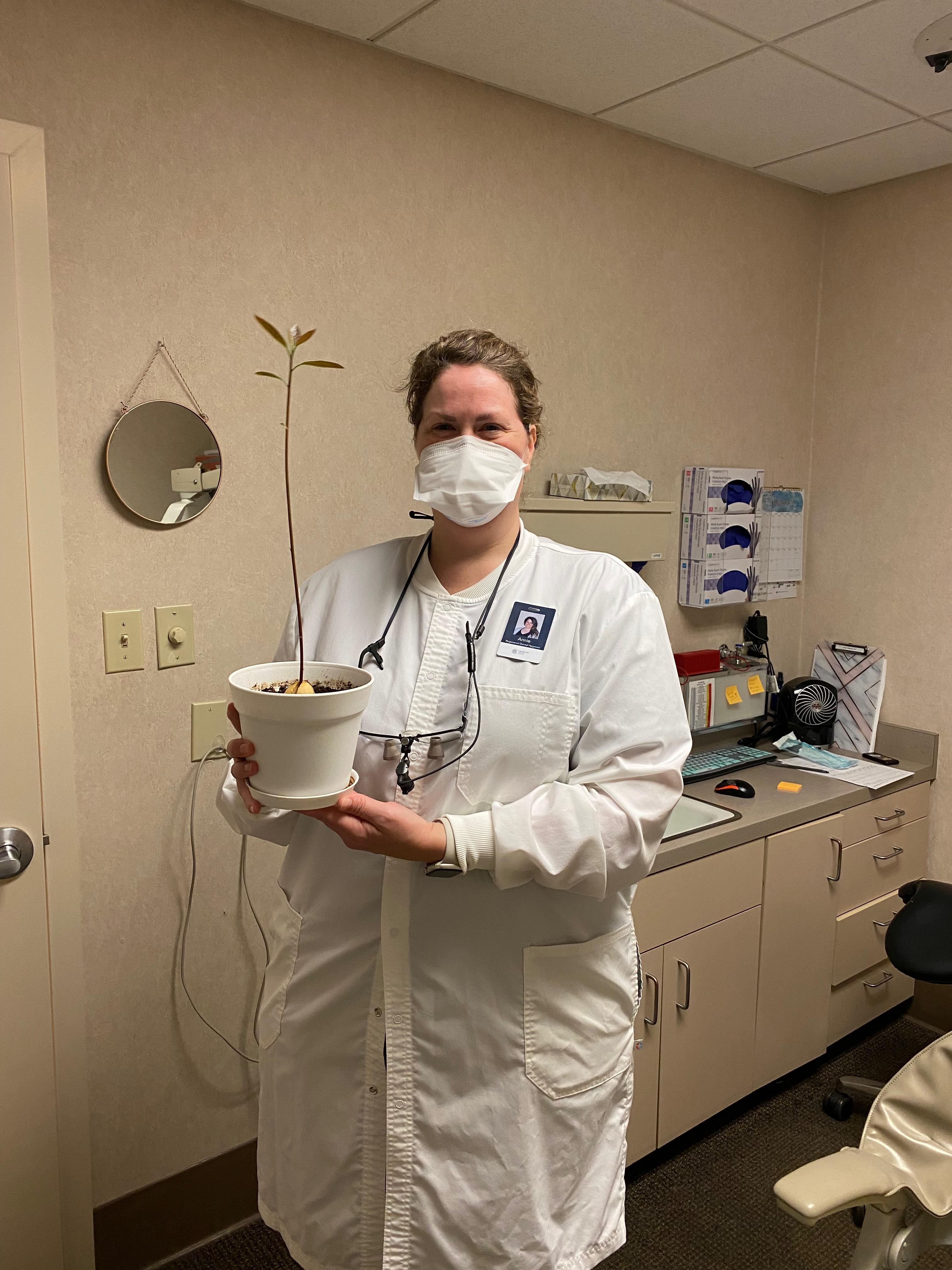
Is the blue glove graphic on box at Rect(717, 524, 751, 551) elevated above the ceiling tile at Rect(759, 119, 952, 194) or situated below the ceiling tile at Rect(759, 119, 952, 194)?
below

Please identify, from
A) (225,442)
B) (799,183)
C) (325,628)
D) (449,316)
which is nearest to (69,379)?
(225,442)

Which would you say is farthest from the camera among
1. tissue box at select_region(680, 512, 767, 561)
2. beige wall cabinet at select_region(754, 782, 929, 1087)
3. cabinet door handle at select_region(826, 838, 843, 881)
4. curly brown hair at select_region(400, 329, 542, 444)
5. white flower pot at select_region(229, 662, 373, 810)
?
tissue box at select_region(680, 512, 767, 561)

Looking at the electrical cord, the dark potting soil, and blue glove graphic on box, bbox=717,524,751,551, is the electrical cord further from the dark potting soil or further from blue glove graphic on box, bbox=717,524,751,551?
blue glove graphic on box, bbox=717,524,751,551

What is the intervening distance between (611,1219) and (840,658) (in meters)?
2.19

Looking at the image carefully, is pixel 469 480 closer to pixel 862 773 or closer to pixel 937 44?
pixel 937 44

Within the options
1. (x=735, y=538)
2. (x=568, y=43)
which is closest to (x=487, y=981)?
(x=568, y=43)

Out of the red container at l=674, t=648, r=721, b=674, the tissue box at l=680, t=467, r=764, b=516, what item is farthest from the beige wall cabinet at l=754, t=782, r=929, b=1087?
the tissue box at l=680, t=467, r=764, b=516

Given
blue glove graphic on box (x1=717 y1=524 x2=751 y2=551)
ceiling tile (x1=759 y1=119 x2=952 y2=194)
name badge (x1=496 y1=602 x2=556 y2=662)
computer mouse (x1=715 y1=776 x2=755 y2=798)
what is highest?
ceiling tile (x1=759 y1=119 x2=952 y2=194)

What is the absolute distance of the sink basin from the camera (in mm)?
2334

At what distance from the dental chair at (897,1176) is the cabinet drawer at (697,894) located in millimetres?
771

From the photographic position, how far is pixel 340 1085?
1246 millimetres

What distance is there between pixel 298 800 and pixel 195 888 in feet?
3.46

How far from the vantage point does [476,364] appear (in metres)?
1.29

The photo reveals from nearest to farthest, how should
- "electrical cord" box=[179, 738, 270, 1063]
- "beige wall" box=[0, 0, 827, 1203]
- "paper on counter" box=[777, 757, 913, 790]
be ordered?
"beige wall" box=[0, 0, 827, 1203] < "electrical cord" box=[179, 738, 270, 1063] < "paper on counter" box=[777, 757, 913, 790]
